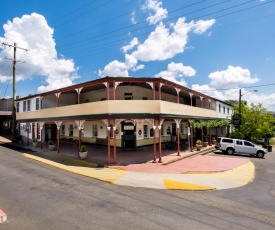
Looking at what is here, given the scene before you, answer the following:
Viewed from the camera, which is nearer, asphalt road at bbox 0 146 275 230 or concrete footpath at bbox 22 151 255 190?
asphalt road at bbox 0 146 275 230

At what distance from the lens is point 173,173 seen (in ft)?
47.8

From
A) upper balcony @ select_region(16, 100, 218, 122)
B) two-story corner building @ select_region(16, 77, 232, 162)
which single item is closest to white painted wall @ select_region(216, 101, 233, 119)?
two-story corner building @ select_region(16, 77, 232, 162)

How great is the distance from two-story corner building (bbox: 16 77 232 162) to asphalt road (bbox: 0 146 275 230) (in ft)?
17.2

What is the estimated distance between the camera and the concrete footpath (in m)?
12.2

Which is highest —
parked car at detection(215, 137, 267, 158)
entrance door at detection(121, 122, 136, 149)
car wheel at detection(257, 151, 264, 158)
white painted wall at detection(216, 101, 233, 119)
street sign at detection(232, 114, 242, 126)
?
white painted wall at detection(216, 101, 233, 119)

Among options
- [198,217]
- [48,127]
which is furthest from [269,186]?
[48,127]

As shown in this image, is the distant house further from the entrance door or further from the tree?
the tree

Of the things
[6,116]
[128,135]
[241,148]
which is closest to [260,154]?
[241,148]

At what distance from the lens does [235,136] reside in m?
33.8

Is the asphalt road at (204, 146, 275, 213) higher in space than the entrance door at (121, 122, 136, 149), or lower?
lower

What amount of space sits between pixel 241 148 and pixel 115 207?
1980cm

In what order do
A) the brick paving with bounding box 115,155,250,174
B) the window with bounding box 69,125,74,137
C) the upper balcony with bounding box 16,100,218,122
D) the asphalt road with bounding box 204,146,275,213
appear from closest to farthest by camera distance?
the asphalt road with bounding box 204,146,275,213
the brick paving with bounding box 115,155,250,174
the upper balcony with bounding box 16,100,218,122
the window with bounding box 69,125,74,137

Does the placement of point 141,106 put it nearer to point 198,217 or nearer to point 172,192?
point 172,192

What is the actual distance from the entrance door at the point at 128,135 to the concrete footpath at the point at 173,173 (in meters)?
6.42
